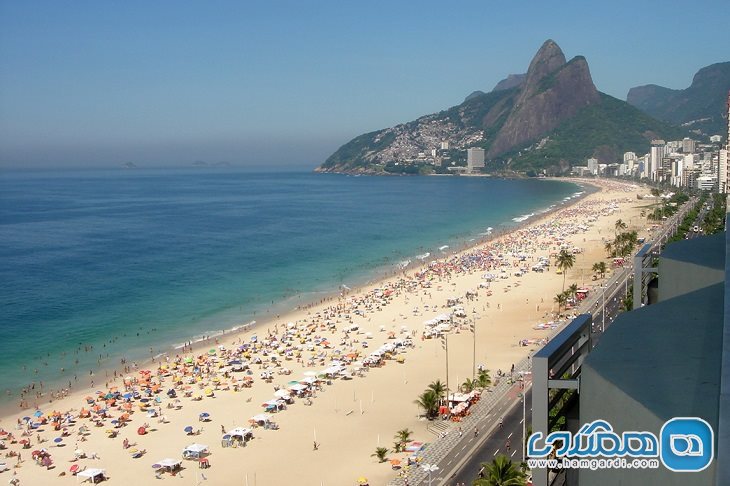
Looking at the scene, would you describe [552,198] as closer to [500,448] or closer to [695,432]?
[500,448]

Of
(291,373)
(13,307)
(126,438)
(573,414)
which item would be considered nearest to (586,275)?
(291,373)

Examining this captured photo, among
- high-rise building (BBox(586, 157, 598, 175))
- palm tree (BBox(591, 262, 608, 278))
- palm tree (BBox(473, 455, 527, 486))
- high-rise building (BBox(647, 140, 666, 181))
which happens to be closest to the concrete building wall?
palm tree (BBox(473, 455, 527, 486))

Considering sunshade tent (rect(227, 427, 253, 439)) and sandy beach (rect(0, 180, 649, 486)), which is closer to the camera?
sandy beach (rect(0, 180, 649, 486))

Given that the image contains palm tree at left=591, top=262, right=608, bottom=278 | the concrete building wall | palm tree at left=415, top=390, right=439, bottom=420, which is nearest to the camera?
the concrete building wall

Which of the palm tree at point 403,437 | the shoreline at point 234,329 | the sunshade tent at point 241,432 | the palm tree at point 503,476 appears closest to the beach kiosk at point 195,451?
the sunshade tent at point 241,432

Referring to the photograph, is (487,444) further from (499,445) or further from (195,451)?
(195,451)

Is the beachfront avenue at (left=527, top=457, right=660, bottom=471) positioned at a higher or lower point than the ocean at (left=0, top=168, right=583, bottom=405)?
higher

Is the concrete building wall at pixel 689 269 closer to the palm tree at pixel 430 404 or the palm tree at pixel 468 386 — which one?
the palm tree at pixel 430 404

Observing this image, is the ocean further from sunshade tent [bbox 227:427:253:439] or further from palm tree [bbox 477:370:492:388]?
palm tree [bbox 477:370:492:388]

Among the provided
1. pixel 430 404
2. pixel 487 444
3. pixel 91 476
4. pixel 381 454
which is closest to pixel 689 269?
pixel 487 444
